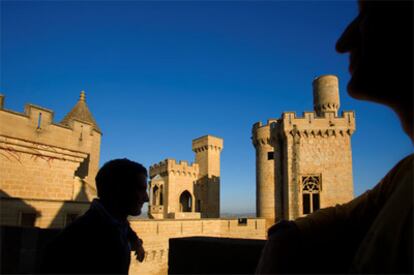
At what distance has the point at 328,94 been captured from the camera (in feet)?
72.5

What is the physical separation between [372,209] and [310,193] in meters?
19.4

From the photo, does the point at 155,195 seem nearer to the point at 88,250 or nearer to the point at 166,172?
the point at 166,172

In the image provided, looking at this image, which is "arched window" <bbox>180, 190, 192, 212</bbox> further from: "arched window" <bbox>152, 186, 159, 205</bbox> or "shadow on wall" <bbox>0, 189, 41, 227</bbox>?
"shadow on wall" <bbox>0, 189, 41, 227</bbox>

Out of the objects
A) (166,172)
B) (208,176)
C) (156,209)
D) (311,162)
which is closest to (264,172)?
(311,162)

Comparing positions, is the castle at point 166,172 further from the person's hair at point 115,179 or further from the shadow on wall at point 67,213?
the person's hair at point 115,179

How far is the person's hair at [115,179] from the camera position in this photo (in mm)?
2277

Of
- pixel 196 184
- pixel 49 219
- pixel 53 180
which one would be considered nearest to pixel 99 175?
pixel 49 219

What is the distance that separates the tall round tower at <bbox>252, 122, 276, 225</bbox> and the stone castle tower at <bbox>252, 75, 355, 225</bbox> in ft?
3.74

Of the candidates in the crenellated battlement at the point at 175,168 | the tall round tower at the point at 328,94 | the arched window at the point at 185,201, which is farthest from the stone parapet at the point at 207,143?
the tall round tower at the point at 328,94

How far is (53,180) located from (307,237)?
9978 millimetres

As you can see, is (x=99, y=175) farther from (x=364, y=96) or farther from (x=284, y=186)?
(x=284, y=186)

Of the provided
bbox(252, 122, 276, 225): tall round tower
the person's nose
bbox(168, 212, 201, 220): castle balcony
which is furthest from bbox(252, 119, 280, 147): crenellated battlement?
the person's nose

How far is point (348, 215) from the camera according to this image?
4.26 feet

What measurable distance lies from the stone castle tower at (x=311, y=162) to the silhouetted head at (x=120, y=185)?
18.2 metres
